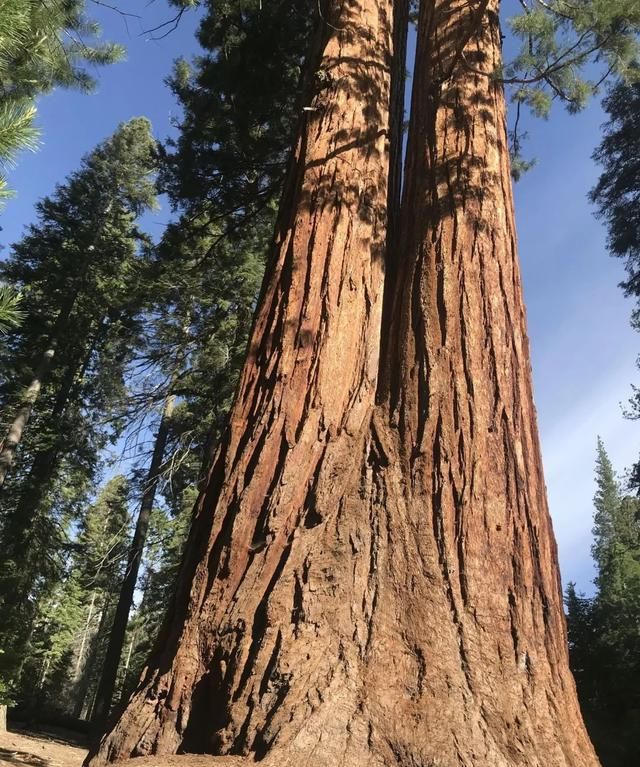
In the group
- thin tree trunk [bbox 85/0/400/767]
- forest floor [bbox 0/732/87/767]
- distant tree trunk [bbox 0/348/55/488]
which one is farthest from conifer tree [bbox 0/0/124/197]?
distant tree trunk [bbox 0/348/55/488]

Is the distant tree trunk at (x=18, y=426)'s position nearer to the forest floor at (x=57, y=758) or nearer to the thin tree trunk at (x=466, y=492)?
the forest floor at (x=57, y=758)

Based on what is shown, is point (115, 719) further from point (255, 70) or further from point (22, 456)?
point (22, 456)

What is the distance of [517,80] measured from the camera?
12.7ft

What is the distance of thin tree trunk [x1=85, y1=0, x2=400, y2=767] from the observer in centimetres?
205

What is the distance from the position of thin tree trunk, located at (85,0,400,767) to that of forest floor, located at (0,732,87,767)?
5.89 meters

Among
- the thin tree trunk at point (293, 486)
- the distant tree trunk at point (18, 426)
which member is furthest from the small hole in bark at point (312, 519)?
the distant tree trunk at point (18, 426)

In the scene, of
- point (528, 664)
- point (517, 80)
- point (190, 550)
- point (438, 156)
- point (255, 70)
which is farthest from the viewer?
point (255, 70)

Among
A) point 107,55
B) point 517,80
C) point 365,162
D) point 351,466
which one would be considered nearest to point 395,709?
point 351,466

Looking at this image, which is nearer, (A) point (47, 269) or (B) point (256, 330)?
(B) point (256, 330)

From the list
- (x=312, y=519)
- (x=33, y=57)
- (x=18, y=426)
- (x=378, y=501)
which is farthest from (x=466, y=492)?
(x=18, y=426)

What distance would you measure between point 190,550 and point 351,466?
0.75m

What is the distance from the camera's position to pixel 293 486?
253 cm

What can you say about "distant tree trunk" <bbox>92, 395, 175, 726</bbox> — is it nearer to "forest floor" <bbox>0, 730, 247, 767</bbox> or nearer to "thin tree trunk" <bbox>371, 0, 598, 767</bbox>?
"forest floor" <bbox>0, 730, 247, 767</bbox>

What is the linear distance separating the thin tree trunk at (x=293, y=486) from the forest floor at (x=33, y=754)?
589cm
